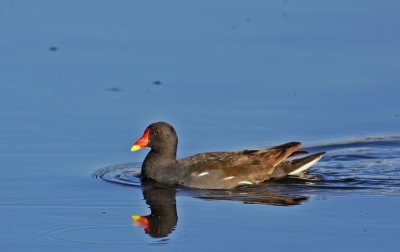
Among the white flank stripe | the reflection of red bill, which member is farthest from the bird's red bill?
the reflection of red bill

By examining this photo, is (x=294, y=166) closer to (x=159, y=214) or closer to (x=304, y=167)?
(x=304, y=167)

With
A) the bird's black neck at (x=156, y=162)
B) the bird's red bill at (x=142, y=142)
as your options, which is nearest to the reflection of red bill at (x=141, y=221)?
the bird's black neck at (x=156, y=162)

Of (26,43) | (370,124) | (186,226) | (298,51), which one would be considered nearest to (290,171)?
(370,124)

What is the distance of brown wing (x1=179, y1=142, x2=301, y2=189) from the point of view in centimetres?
1446

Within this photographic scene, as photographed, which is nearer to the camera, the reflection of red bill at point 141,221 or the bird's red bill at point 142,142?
the reflection of red bill at point 141,221

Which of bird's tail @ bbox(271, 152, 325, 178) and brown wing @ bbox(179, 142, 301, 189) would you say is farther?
bird's tail @ bbox(271, 152, 325, 178)

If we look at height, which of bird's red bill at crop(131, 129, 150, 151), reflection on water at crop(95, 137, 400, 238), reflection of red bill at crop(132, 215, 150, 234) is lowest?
reflection of red bill at crop(132, 215, 150, 234)

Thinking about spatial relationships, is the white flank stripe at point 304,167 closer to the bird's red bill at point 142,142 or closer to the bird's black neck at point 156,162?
the bird's black neck at point 156,162

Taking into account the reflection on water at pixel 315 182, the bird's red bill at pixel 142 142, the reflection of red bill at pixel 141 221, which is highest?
the bird's red bill at pixel 142 142

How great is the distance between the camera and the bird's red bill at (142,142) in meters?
14.9

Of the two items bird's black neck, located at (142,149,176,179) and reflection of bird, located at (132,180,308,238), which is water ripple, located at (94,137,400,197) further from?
bird's black neck, located at (142,149,176,179)

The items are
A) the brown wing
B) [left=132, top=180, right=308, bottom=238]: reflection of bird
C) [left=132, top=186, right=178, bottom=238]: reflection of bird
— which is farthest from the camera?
the brown wing

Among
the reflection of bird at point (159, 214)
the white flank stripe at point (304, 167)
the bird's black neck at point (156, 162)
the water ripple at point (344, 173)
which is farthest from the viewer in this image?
the white flank stripe at point (304, 167)

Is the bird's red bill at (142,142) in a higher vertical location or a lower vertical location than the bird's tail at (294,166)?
higher
